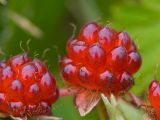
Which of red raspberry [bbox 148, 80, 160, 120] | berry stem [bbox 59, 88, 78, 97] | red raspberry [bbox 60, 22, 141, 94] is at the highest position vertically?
red raspberry [bbox 60, 22, 141, 94]

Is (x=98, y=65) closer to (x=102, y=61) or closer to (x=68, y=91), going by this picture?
(x=102, y=61)

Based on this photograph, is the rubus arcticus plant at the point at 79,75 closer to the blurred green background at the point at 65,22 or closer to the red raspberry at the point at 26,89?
the red raspberry at the point at 26,89

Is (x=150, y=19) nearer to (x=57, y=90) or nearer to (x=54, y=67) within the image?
(x=54, y=67)

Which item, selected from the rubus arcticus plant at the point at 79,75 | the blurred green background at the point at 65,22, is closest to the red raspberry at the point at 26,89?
the rubus arcticus plant at the point at 79,75

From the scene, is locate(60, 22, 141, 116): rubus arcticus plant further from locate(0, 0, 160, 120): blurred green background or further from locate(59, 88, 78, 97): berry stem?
locate(0, 0, 160, 120): blurred green background

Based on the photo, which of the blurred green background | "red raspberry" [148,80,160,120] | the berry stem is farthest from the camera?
the blurred green background

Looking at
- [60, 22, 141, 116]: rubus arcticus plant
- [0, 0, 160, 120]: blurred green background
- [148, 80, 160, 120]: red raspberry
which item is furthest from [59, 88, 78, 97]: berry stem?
[0, 0, 160, 120]: blurred green background
